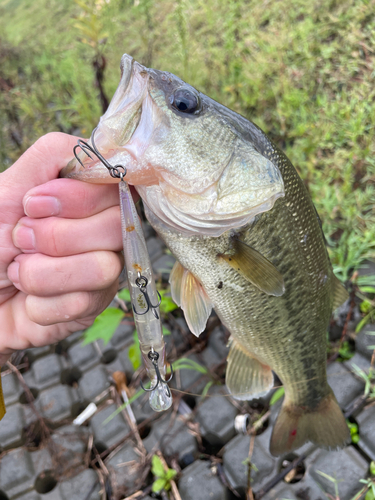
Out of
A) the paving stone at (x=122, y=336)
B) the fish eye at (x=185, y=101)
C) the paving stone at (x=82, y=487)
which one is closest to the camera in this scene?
the fish eye at (x=185, y=101)

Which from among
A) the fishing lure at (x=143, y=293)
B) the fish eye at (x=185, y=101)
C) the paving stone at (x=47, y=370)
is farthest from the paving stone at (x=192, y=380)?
the fish eye at (x=185, y=101)

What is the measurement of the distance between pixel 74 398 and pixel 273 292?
136 centimetres

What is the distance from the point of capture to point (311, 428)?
124 cm

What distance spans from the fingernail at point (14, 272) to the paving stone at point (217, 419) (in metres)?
1.06

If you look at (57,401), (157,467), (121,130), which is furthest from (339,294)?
(57,401)

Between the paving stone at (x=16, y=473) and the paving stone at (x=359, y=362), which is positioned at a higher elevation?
the paving stone at (x=359, y=362)

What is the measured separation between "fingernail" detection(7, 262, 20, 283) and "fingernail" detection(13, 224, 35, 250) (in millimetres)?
68

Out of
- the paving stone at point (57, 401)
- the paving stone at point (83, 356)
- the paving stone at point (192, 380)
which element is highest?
the paving stone at point (192, 380)

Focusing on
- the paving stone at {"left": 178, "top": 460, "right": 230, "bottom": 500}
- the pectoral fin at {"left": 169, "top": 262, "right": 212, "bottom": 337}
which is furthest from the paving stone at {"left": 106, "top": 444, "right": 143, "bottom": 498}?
the pectoral fin at {"left": 169, "top": 262, "right": 212, "bottom": 337}

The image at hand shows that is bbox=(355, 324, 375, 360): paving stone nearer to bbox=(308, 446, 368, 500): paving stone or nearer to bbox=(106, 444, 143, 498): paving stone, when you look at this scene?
bbox=(308, 446, 368, 500): paving stone

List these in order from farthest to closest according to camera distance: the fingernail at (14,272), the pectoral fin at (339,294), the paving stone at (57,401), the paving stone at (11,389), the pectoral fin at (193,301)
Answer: the paving stone at (11,389)
the paving stone at (57,401)
the pectoral fin at (339,294)
the pectoral fin at (193,301)
the fingernail at (14,272)

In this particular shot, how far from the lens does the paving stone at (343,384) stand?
4.83ft

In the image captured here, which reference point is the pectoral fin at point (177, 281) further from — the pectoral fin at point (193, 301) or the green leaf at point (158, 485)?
the green leaf at point (158, 485)

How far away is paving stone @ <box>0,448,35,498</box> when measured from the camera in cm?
147
